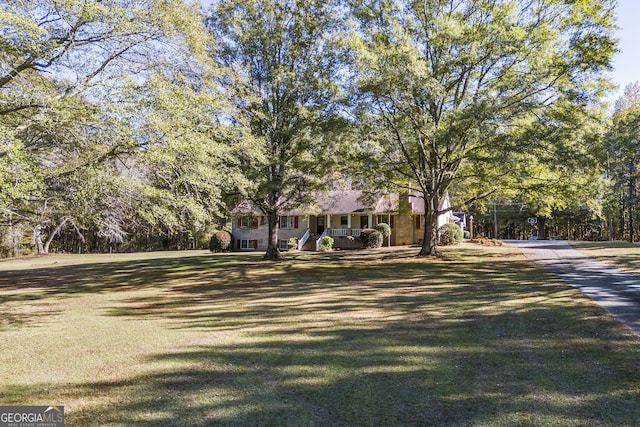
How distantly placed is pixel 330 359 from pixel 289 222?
28636 mm

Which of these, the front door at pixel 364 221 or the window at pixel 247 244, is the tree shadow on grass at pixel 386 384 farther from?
the window at pixel 247 244

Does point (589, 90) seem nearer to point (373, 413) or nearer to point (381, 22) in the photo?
point (381, 22)

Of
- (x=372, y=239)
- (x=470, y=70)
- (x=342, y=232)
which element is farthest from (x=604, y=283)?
(x=342, y=232)

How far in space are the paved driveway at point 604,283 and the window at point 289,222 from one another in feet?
63.3

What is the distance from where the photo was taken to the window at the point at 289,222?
111ft

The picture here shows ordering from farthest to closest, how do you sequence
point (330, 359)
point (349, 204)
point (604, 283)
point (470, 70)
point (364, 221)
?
point (364, 221), point (349, 204), point (470, 70), point (604, 283), point (330, 359)

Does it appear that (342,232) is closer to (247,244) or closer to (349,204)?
(349,204)

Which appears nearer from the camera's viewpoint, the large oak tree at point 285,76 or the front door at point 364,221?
the large oak tree at point 285,76

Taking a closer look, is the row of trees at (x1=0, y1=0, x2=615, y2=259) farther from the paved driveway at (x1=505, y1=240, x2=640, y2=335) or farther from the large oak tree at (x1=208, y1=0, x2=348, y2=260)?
the paved driveway at (x1=505, y1=240, x2=640, y2=335)

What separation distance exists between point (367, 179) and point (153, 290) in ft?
32.8

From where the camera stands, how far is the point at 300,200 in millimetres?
19891

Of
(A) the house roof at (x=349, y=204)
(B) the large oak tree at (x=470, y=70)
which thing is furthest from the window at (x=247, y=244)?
(B) the large oak tree at (x=470, y=70)

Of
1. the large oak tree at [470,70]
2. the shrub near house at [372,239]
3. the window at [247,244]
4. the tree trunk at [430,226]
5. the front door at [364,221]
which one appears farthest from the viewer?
the window at [247,244]

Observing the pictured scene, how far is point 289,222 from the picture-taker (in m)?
34.2
